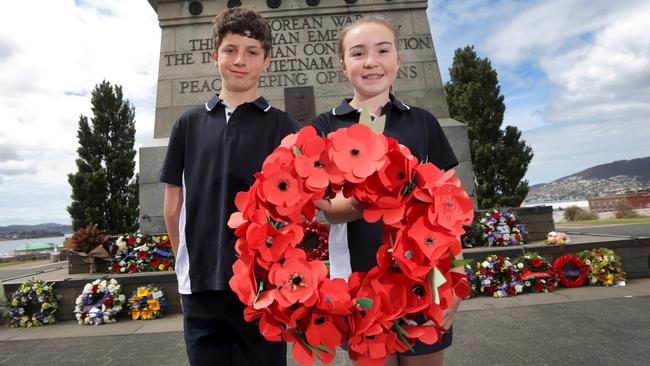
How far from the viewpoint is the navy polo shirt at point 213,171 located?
190cm

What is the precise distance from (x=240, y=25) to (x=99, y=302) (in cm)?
548

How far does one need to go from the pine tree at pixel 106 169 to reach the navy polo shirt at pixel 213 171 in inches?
798

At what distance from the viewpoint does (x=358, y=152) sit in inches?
47.3

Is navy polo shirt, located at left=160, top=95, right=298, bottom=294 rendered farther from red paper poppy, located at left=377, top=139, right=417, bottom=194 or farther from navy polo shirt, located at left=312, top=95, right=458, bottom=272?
red paper poppy, located at left=377, top=139, right=417, bottom=194

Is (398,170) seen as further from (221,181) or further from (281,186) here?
(221,181)

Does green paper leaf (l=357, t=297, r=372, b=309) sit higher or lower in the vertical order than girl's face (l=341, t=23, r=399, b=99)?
lower

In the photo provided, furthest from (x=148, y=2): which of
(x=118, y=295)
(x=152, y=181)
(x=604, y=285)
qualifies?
(x=604, y=285)

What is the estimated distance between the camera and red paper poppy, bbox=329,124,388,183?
3.86ft

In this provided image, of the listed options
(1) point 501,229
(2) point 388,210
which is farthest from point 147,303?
(1) point 501,229

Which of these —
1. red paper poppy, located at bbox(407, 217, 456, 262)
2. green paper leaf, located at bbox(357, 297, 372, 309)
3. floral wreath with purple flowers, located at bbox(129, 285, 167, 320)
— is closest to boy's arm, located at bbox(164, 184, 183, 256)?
green paper leaf, located at bbox(357, 297, 372, 309)

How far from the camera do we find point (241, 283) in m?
1.22

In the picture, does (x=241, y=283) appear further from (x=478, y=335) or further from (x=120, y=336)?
(x=120, y=336)

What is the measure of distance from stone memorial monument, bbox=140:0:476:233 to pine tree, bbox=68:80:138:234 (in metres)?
13.9

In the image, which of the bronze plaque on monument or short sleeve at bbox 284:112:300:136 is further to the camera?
the bronze plaque on monument
